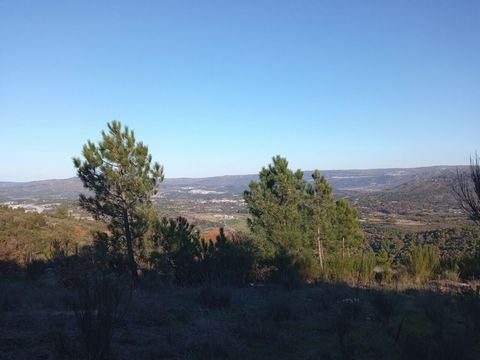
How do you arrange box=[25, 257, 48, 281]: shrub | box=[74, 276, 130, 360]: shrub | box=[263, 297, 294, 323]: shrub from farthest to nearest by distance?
box=[25, 257, 48, 281]: shrub → box=[263, 297, 294, 323]: shrub → box=[74, 276, 130, 360]: shrub

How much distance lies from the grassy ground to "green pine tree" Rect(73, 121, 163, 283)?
6.40 m

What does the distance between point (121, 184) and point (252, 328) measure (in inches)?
396

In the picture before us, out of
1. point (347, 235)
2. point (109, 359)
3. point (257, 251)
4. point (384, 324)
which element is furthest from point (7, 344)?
point (347, 235)

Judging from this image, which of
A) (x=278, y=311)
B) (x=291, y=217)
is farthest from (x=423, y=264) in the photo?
(x=278, y=311)

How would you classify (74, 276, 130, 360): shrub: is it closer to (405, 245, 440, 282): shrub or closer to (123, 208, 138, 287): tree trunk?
(123, 208, 138, 287): tree trunk

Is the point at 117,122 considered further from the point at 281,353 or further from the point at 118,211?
the point at 281,353

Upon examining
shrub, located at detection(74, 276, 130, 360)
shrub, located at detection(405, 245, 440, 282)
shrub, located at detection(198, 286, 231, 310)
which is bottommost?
shrub, located at detection(405, 245, 440, 282)

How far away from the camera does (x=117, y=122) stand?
563 inches

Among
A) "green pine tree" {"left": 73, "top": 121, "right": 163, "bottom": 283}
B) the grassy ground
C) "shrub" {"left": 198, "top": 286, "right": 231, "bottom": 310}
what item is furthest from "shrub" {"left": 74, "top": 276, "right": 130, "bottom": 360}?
"green pine tree" {"left": 73, "top": 121, "right": 163, "bottom": 283}

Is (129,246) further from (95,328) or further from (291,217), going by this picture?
(95,328)

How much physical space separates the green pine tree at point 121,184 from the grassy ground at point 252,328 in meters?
6.40

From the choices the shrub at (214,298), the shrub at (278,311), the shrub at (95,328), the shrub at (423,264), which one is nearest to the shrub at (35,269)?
the shrub at (214,298)

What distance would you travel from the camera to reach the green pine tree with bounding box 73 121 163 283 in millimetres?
14016

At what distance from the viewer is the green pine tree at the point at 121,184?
14.0 m
